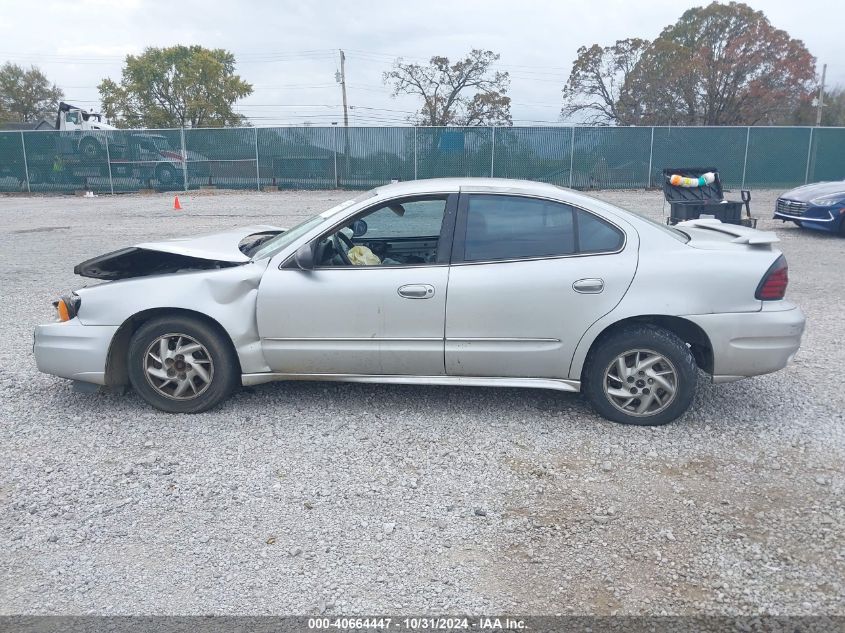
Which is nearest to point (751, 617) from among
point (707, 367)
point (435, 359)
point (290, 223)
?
point (707, 367)

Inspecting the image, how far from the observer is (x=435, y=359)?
181 inches

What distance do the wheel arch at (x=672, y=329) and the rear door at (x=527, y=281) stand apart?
0.15m

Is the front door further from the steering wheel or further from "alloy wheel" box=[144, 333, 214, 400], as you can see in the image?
"alloy wheel" box=[144, 333, 214, 400]

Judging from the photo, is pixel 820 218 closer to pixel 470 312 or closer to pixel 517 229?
pixel 517 229

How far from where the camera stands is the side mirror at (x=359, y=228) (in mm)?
5162

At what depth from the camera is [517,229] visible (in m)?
4.61

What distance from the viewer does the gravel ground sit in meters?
A: 3.00

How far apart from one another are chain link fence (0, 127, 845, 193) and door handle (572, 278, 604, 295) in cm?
1996

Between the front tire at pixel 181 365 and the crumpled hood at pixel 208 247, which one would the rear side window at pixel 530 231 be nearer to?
the crumpled hood at pixel 208 247

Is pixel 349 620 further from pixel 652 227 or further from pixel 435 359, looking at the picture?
pixel 652 227

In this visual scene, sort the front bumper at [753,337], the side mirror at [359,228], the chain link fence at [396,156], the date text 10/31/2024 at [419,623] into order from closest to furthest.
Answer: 1. the date text 10/31/2024 at [419,623]
2. the front bumper at [753,337]
3. the side mirror at [359,228]
4. the chain link fence at [396,156]

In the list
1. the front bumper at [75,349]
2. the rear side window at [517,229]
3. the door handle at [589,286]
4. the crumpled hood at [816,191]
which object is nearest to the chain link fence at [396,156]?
the crumpled hood at [816,191]

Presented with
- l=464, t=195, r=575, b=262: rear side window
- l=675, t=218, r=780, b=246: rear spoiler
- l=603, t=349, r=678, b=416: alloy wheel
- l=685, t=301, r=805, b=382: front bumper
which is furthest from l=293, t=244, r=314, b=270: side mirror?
l=675, t=218, r=780, b=246: rear spoiler

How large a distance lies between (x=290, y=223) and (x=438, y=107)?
2905 cm
